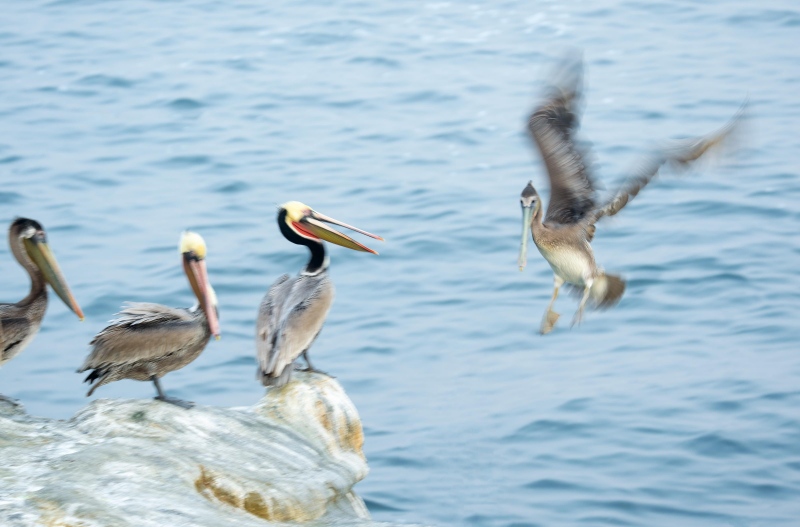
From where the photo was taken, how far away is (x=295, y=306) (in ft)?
22.1

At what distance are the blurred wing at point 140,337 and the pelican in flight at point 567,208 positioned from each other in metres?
2.22

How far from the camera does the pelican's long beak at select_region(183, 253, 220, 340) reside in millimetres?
6047

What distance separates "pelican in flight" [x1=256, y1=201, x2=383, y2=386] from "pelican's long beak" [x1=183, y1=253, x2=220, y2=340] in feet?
1.21

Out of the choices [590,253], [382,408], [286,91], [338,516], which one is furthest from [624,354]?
[286,91]

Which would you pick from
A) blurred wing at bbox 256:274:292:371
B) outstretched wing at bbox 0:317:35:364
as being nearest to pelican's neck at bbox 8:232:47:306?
outstretched wing at bbox 0:317:35:364

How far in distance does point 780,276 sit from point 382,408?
14.4ft

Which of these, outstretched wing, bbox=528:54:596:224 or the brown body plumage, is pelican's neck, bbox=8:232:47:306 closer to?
the brown body plumage

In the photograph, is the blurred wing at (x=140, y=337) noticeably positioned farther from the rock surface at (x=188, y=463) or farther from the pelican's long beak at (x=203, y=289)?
the rock surface at (x=188, y=463)

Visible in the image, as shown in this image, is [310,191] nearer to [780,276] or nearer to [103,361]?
[780,276]

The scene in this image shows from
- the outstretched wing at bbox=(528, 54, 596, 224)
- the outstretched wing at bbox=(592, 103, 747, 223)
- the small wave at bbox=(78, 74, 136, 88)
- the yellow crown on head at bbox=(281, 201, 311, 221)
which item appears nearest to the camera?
the outstretched wing at bbox=(592, 103, 747, 223)

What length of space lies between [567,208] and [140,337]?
285 cm

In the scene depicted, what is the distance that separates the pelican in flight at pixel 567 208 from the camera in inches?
292

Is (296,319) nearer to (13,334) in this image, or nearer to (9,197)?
(13,334)

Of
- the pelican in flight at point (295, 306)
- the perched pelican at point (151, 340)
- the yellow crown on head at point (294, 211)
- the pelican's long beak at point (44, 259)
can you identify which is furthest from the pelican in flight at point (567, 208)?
the pelican's long beak at point (44, 259)
